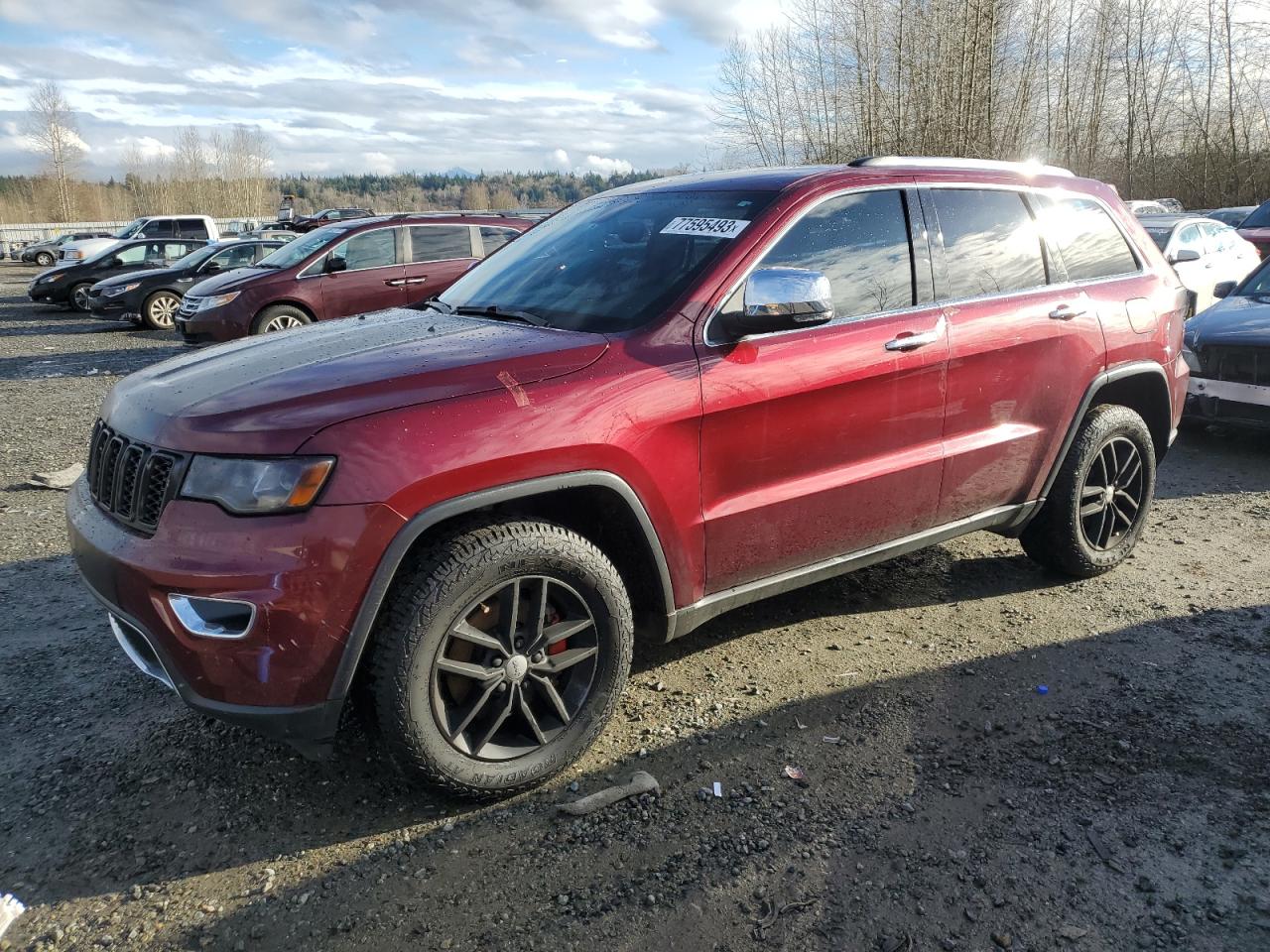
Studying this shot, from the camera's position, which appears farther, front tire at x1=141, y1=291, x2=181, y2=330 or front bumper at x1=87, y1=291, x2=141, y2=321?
front tire at x1=141, y1=291, x2=181, y2=330

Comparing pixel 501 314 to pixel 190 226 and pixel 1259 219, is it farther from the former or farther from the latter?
pixel 190 226

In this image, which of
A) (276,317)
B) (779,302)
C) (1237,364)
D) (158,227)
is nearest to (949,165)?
(779,302)

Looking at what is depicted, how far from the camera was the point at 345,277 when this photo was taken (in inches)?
448

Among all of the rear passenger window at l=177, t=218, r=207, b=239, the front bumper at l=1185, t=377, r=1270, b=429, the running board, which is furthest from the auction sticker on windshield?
the rear passenger window at l=177, t=218, r=207, b=239

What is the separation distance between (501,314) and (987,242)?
6.57 ft

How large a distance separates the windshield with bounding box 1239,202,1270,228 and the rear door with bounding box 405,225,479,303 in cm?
1289

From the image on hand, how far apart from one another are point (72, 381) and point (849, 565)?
34.7 feet

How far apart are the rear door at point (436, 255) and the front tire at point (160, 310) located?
24.1 feet

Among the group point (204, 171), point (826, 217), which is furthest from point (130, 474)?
point (204, 171)

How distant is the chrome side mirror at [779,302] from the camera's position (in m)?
2.95

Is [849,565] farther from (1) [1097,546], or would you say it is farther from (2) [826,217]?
(1) [1097,546]

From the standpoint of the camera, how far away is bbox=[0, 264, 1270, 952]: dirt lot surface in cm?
235

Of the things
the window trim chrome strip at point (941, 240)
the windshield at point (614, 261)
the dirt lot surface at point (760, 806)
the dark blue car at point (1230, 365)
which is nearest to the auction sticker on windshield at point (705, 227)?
the windshield at point (614, 261)

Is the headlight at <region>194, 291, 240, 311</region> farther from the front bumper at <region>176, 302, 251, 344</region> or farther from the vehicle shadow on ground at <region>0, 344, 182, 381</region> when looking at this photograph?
the vehicle shadow on ground at <region>0, 344, 182, 381</region>
